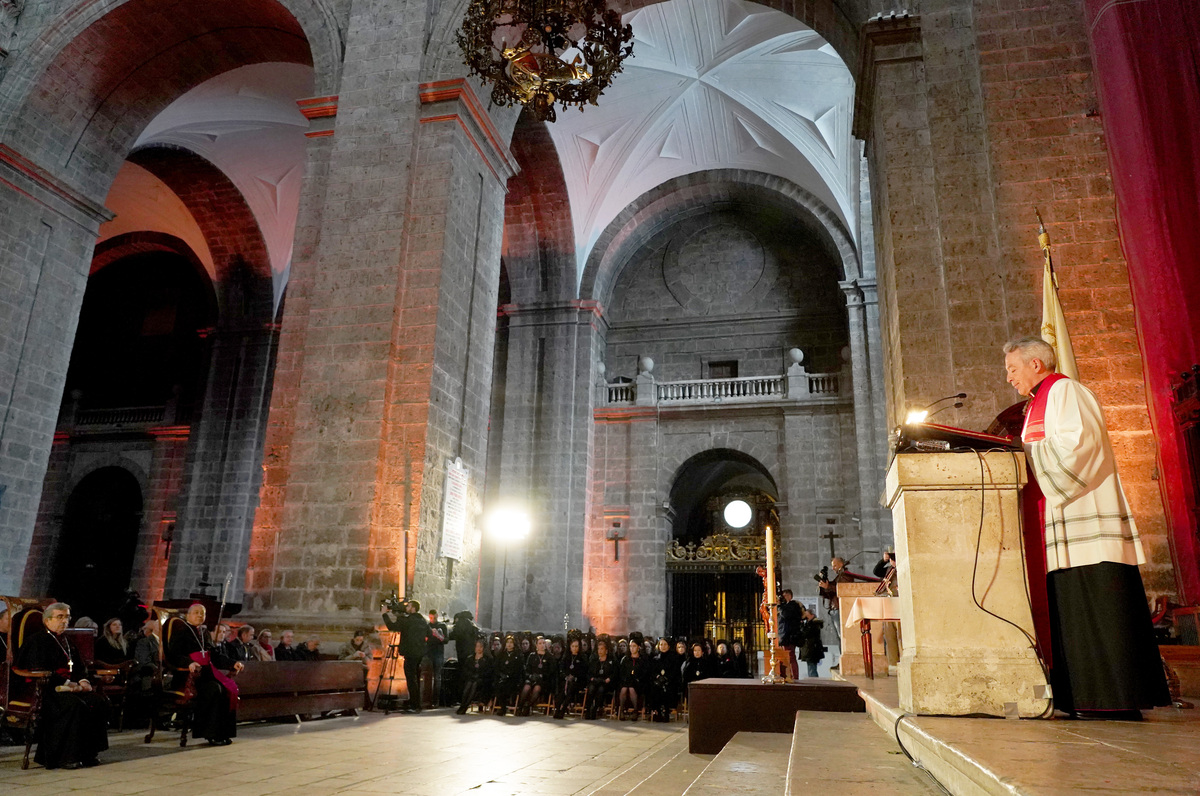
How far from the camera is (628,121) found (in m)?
16.4

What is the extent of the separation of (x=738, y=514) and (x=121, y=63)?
551 inches

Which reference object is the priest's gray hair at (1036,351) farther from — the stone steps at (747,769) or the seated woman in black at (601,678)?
the seated woman in black at (601,678)

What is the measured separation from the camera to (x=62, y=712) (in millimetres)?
4645

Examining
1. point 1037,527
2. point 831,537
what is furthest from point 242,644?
point 831,537

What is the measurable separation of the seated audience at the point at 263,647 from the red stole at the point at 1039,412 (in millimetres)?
6764

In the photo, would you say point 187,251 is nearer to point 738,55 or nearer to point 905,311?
point 738,55

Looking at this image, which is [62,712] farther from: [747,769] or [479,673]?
[479,673]

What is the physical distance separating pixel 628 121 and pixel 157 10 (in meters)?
8.48

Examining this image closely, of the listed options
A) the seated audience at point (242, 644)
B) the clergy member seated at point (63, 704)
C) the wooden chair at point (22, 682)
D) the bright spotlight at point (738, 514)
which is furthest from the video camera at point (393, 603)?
the bright spotlight at point (738, 514)

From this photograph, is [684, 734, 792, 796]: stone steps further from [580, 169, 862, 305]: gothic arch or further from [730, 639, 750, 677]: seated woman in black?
[580, 169, 862, 305]: gothic arch

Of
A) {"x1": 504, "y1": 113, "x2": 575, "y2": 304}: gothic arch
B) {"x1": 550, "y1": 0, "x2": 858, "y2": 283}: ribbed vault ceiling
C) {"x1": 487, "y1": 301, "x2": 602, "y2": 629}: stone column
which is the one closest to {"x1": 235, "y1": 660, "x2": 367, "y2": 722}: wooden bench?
{"x1": 487, "y1": 301, "x2": 602, "y2": 629}: stone column

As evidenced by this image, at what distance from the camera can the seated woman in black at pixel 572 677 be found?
880 centimetres

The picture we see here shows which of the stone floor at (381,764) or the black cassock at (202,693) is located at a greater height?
the black cassock at (202,693)

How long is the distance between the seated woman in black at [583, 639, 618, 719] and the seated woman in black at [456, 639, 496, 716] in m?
1.08
